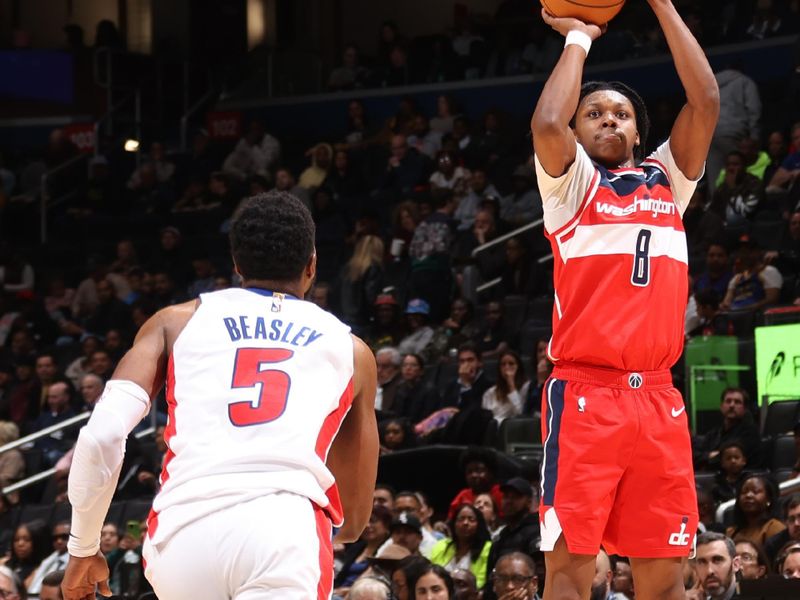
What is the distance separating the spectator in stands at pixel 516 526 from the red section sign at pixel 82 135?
12656 mm

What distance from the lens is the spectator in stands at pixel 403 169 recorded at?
55.8 ft

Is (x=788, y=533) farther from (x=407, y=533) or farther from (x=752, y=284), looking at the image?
(x=752, y=284)

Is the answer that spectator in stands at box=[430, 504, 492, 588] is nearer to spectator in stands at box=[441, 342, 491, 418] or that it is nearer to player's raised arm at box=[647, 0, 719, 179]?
spectator in stands at box=[441, 342, 491, 418]

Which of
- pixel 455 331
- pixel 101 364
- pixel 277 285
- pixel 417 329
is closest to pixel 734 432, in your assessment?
pixel 455 331

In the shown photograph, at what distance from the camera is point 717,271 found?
38.3 feet

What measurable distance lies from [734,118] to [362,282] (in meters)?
4.02

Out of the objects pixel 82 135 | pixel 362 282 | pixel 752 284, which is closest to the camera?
pixel 752 284

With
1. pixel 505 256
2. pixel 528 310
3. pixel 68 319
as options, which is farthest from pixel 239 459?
pixel 68 319

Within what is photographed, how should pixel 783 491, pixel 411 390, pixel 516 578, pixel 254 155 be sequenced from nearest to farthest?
pixel 516 578 → pixel 783 491 → pixel 411 390 → pixel 254 155

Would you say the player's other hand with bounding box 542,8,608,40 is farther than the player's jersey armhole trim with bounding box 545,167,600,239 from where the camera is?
Yes

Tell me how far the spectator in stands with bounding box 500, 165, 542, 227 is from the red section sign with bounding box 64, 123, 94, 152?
7363 mm

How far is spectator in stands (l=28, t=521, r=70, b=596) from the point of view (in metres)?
10.4

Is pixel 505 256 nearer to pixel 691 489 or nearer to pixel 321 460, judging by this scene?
pixel 691 489

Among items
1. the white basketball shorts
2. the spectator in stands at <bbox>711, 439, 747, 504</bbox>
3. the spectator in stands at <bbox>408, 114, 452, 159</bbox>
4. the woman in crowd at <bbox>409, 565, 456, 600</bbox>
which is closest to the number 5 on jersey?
the white basketball shorts
